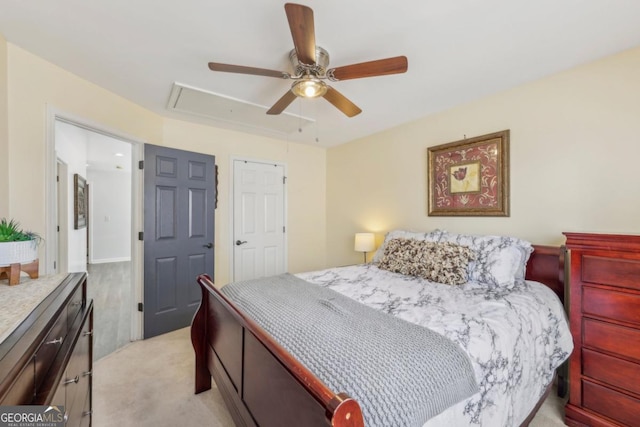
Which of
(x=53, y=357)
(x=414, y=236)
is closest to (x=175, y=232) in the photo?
(x=53, y=357)

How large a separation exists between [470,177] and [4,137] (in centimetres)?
370

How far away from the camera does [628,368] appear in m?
1.53

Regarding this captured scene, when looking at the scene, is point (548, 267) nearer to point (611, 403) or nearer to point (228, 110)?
point (611, 403)

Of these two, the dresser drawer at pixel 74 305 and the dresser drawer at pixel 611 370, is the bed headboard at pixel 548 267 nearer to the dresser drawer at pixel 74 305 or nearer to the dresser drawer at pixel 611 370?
the dresser drawer at pixel 611 370

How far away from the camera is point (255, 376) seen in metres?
1.27

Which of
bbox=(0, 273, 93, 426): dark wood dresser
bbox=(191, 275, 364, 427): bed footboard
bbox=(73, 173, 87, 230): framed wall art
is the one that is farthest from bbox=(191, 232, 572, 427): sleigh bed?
bbox=(73, 173, 87, 230): framed wall art

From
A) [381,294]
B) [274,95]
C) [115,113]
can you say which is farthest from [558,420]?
[115,113]

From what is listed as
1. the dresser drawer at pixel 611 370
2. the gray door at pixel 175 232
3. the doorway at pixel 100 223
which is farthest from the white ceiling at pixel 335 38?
the dresser drawer at pixel 611 370

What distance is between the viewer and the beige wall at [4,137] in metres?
1.75

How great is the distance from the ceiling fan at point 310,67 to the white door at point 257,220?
6.10ft

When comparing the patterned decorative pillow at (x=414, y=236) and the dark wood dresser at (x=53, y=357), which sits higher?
the patterned decorative pillow at (x=414, y=236)

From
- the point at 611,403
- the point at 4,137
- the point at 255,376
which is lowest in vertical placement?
the point at 611,403

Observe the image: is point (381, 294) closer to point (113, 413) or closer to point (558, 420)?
point (558, 420)

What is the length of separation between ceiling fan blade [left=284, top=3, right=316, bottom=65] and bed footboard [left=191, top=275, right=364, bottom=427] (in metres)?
1.44
